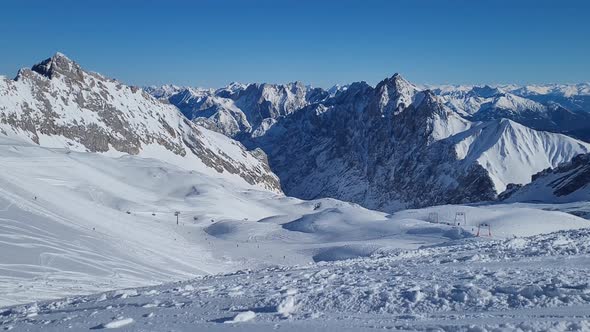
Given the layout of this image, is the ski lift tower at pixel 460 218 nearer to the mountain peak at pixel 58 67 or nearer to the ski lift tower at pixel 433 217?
the ski lift tower at pixel 433 217

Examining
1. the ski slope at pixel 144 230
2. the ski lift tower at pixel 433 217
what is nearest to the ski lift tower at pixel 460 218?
the ski slope at pixel 144 230

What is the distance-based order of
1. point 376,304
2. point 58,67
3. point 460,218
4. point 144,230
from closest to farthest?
1. point 376,304
2. point 144,230
3. point 460,218
4. point 58,67

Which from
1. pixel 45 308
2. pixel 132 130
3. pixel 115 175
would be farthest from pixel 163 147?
pixel 45 308

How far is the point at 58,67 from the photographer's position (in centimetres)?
16850

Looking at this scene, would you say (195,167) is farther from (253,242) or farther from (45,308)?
(45,308)

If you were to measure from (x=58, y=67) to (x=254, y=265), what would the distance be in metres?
150

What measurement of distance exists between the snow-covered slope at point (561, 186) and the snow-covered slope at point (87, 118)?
340 ft

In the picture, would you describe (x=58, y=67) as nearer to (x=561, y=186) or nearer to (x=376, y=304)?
(x=561, y=186)

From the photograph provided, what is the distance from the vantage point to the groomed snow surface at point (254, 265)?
34.3 feet

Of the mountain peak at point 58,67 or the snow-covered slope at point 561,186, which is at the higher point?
the mountain peak at point 58,67

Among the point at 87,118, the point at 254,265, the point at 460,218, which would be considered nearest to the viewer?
the point at 254,265

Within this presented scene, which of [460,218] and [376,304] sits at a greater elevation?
[376,304]

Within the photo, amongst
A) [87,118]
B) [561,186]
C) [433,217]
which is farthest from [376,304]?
[87,118]

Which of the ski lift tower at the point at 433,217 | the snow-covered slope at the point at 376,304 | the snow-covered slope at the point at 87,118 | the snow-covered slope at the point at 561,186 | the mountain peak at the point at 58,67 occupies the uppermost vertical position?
the mountain peak at the point at 58,67
